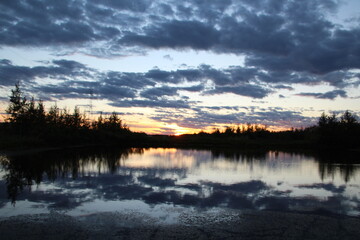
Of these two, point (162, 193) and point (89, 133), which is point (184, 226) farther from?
point (89, 133)

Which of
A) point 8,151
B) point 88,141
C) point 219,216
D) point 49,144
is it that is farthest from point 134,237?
point 88,141

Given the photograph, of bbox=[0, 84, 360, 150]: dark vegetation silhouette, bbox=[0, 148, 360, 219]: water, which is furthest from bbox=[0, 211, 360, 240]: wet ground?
bbox=[0, 84, 360, 150]: dark vegetation silhouette

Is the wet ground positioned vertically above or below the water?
above

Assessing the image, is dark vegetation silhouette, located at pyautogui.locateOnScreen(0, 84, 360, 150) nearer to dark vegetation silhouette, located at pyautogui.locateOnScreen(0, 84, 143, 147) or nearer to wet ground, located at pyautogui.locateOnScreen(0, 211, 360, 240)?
dark vegetation silhouette, located at pyautogui.locateOnScreen(0, 84, 143, 147)

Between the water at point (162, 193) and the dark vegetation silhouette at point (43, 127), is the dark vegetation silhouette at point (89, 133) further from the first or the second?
the water at point (162, 193)

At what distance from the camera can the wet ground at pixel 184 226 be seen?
8797 millimetres

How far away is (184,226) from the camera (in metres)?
9.76

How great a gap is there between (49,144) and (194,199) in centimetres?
4343

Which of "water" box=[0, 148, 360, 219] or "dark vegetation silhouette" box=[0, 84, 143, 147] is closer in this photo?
"water" box=[0, 148, 360, 219]

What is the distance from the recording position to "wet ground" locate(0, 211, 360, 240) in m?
8.80

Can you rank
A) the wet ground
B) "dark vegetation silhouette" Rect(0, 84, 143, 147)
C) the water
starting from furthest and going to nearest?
"dark vegetation silhouette" Rect(0, 84, 143, 147)
the water
the wet ground

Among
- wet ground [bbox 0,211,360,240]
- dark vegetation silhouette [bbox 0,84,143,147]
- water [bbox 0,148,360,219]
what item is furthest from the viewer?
dark vegetation silhouette [bbox 0,84,143,147]

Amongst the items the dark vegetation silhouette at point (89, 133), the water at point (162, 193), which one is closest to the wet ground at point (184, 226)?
the water at point (162, 193)

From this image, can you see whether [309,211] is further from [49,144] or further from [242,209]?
[49,144]
